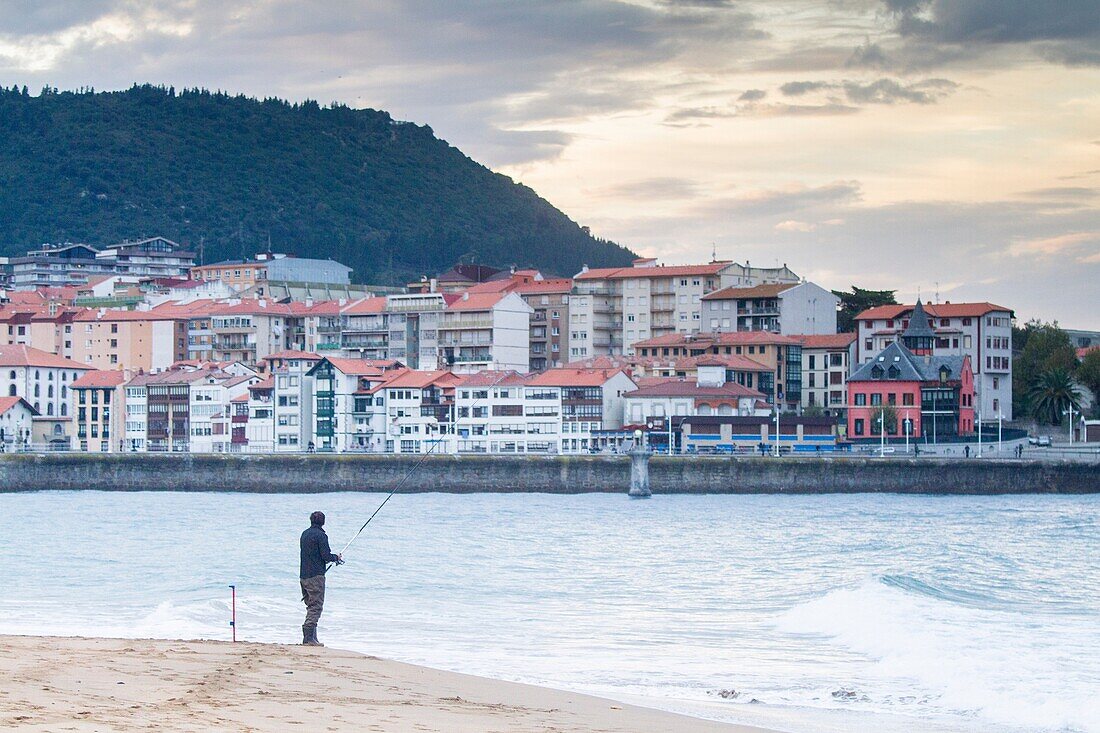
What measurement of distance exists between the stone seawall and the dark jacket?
1853 inches

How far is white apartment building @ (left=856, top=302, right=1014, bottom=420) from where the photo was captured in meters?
86.4

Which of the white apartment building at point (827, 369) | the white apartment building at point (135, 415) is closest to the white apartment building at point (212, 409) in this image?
the white apartment building at point (135, 415)

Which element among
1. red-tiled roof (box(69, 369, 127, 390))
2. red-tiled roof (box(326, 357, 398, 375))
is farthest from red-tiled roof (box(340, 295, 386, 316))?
red-tiled roof (box(69, 369, 127, 390))

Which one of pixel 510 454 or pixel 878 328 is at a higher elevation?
pixel 878 328

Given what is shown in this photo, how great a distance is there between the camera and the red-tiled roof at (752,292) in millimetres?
93688

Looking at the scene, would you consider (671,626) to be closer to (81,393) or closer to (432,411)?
(432,411)

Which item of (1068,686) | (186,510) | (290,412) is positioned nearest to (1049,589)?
(1068,686)

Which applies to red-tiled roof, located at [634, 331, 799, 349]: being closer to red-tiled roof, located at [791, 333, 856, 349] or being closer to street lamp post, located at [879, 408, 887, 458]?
red-tiled roof, located at [791, 333, 856, 349]

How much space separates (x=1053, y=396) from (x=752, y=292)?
60.0 ft

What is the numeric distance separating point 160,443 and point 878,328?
123 feet

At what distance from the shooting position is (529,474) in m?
68.4

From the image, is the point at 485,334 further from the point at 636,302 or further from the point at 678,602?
the point at 678,602

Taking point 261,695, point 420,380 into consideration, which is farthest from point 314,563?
point 420,380

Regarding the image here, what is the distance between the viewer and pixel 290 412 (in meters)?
82.4
